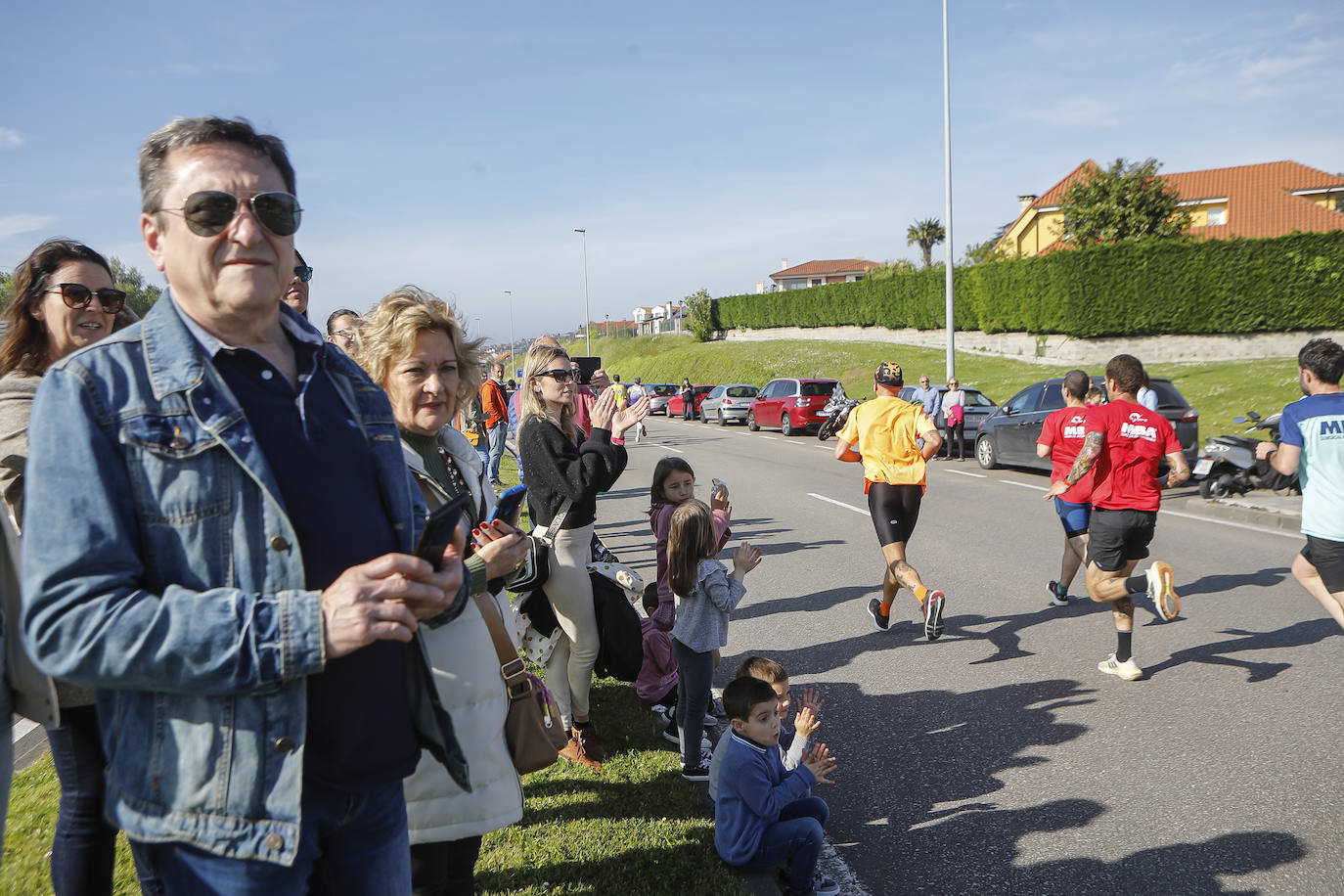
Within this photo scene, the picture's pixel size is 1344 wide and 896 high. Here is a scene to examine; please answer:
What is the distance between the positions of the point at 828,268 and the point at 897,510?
96642 mm

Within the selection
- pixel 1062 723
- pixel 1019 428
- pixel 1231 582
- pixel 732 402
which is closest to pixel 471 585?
pixel 1062 723

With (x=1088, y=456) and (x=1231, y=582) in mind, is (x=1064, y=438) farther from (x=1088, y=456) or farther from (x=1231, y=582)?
(x=1231, y=582)

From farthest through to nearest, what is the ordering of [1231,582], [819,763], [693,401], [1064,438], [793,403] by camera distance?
[693,401], [793,403], [1231,582], [1064,438], [819,763]

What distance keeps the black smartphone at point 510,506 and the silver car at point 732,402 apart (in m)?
28.3

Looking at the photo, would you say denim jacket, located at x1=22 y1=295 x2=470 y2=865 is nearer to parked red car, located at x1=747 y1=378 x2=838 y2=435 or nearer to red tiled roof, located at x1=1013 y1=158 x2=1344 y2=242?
parked red car, located at x1=747 y1=378 x2=838 y2=435

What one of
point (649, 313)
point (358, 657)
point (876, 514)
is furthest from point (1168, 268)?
point (649, 313)

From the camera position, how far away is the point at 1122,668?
5566 mm

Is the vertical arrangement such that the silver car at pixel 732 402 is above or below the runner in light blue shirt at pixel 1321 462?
below

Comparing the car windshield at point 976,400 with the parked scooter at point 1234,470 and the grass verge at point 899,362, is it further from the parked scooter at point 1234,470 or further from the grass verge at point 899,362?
the parked scooter at point 1234,470

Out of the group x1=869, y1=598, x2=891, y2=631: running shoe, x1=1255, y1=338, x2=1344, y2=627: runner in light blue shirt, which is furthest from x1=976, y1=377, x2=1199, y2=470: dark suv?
x1=1255, y1=338, x2=1344, y2=627: runner in light blue shirt

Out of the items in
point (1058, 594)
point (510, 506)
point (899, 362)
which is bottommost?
point (1058, 594)

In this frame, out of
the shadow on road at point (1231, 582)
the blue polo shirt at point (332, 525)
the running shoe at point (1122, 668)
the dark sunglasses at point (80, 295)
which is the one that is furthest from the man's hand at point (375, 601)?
the shadow on road at point (1231, 582)

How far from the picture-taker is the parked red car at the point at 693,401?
36.3 metres

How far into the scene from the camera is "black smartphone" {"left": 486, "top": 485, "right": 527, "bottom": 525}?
2.62 m
